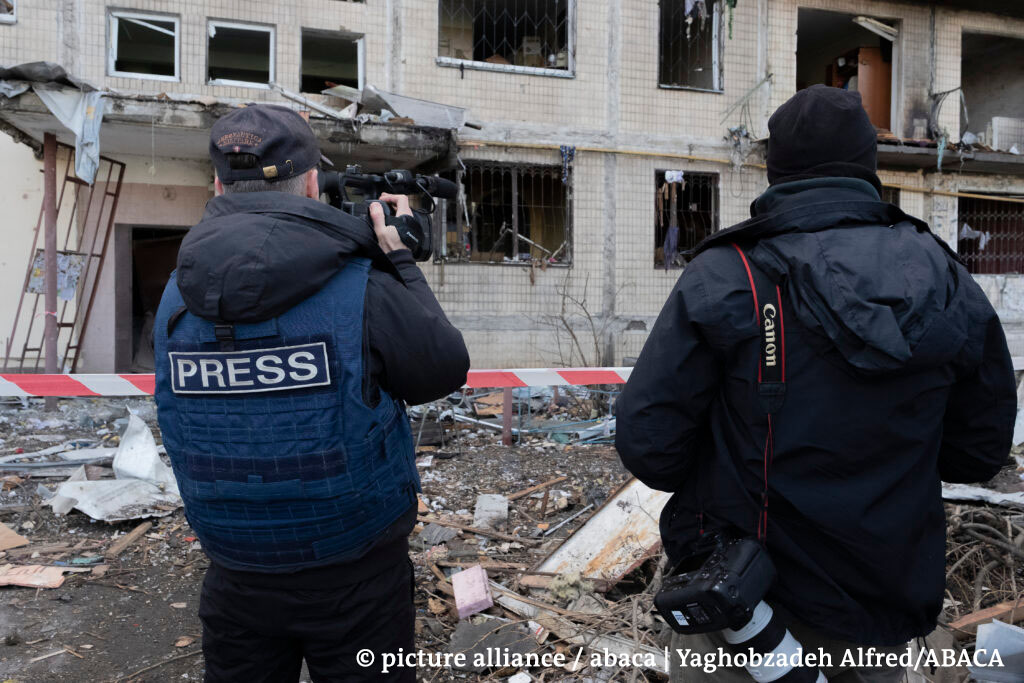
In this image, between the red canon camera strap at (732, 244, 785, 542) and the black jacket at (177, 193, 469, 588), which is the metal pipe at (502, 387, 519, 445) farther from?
the red canon camera strap at (732, 244, 785, 542)

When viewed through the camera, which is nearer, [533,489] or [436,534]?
[436,534]

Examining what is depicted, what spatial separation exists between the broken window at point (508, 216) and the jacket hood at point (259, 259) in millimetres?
8587

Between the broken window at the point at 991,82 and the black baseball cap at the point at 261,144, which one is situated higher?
the broken window at the point at 991,82

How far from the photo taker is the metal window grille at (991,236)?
41.5 feet

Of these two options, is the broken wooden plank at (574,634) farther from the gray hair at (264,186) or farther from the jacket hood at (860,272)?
the gray hair at (264,186)

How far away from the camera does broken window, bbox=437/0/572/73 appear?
422 inches

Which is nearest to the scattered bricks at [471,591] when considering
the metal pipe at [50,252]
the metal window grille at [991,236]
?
the metal pipe at [50,252]

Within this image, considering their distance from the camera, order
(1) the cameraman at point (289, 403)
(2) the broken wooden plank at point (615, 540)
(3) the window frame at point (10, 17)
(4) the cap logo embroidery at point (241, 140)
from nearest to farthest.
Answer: (1) the cameraman at point (289, 403)
(4) the cap logo embroidery at point (241, 140)
(2) the broken wooden plank at point (615, 540)
(3) the window frame at point (10, 17)

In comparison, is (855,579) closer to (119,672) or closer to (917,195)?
(119,672)

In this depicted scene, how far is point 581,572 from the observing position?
123 inches

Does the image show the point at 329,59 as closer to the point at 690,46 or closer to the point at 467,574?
the point at 690,46

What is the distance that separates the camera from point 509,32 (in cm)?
1133

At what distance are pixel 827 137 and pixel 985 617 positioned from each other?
7.43 ft

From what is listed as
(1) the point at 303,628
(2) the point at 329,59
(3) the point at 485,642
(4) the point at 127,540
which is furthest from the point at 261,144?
(2) the point at 329,59
